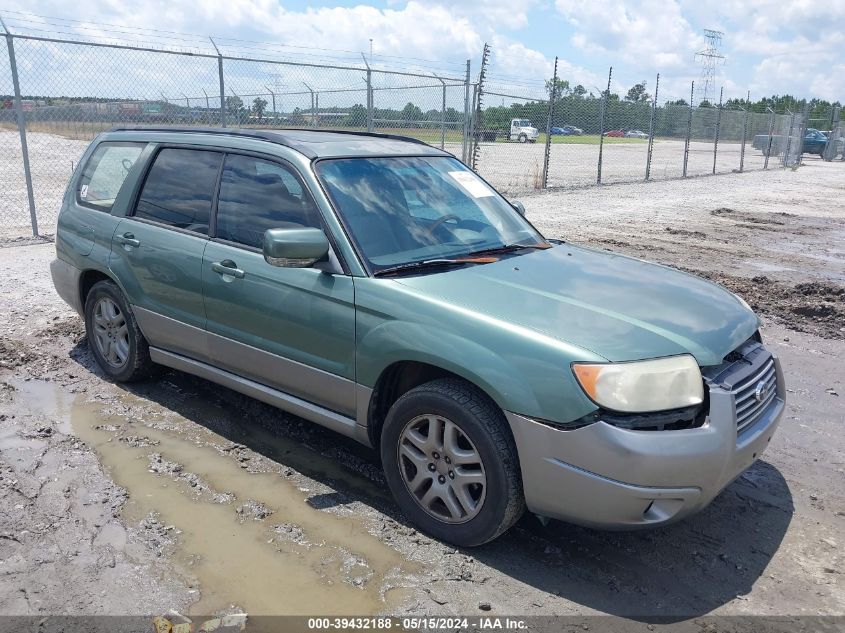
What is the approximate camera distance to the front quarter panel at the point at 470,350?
9.43 ft

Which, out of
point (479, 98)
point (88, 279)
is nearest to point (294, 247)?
point (88, 279)

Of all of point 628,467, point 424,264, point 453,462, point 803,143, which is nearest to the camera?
point 628,467

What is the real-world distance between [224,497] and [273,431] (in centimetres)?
84

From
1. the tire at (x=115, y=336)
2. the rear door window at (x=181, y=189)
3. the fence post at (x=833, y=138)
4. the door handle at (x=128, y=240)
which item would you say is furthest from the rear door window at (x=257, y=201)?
the fence post at (x=833, y=138)

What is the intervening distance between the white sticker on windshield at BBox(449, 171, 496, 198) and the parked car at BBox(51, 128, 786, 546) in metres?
0.02

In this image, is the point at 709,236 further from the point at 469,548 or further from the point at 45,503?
the point at 45,503

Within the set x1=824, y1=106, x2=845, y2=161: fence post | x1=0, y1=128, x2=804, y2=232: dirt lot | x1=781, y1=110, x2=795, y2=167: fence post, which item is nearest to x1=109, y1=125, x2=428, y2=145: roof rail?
x1=0, y1=128, x2=804, y2=232: dirt lot

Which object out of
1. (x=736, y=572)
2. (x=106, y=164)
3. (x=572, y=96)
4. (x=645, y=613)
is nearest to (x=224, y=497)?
(x=645, y=613)

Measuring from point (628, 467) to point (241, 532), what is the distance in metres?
1.82

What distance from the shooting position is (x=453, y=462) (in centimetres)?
321

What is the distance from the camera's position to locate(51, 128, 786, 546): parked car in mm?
2881

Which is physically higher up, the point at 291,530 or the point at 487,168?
the point at 487,168

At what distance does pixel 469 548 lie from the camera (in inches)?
130

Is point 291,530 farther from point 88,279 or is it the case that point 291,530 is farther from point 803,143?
point 803,143
